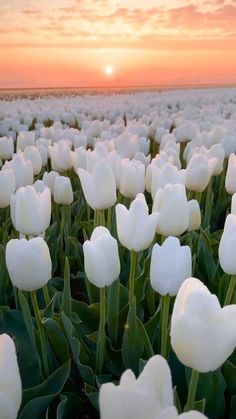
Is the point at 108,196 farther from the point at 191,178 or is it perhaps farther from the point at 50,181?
the point at 50,181

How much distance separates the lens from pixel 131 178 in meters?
2.49

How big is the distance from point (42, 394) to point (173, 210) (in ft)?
2.37

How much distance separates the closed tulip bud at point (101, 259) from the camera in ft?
5.08

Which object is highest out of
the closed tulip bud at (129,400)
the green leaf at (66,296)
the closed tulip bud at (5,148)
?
the closed tulip bud at (129,400)

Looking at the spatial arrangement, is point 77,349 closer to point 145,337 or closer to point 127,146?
point 145,337

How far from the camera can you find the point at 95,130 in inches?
215

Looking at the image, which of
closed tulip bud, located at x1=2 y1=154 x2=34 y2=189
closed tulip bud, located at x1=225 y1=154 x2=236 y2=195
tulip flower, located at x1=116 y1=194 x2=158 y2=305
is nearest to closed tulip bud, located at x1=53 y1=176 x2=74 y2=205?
closed tulip bud, located at x1=2 y1=154 x2=34 y2=189

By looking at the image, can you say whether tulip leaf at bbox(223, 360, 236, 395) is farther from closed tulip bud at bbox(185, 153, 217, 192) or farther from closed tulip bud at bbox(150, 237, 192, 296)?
closed tulip bud at bbox(185, 153, 217, 192)

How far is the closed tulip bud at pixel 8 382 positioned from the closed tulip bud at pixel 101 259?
0.50 metres

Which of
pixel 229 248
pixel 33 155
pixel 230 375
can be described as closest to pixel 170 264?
pixel 229 248

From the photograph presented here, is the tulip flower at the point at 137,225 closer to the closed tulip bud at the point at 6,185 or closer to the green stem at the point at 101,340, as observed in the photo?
the green stem at the point at 101,340

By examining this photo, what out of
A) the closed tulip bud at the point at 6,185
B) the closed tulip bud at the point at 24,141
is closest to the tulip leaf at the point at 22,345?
the closed tulip bud at the point at 6,185

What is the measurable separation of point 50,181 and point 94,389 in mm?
1531

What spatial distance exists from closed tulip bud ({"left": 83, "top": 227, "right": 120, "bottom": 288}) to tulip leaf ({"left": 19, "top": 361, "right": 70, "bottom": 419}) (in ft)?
0.86
